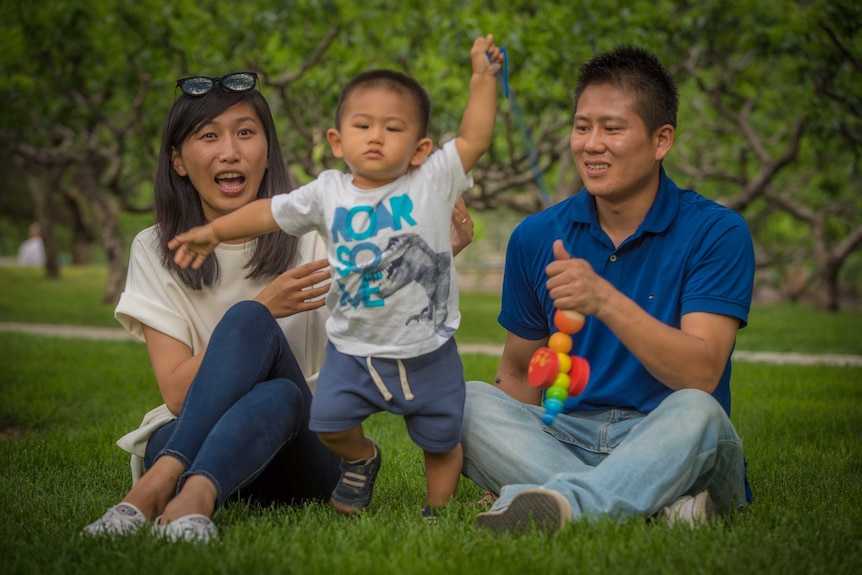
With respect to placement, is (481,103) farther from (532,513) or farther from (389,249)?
(532,513)

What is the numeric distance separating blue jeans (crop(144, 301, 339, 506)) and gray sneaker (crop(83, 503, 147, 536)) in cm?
17

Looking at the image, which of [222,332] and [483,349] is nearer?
[222,332]

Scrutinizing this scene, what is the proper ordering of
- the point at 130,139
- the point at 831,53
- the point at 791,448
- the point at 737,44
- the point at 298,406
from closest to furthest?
the point at 298,406 → the point at 791,448 → the point at 831,53 → the point at 737,44 → the point at 130,139

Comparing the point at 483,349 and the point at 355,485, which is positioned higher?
the point at 355,485

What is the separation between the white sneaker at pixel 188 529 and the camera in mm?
2961

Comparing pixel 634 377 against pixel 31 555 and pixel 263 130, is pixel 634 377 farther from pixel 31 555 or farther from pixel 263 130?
pixel 31 555

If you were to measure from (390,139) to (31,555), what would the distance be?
1683 mm

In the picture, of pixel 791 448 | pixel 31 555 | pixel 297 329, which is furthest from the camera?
pixel 791 448

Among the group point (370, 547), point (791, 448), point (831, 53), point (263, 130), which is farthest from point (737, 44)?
point (370, 547)

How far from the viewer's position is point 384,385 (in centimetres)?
312

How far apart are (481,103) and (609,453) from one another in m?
1.33

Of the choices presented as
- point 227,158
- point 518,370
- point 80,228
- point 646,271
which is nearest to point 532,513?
point 518,370

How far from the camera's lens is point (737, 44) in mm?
12961

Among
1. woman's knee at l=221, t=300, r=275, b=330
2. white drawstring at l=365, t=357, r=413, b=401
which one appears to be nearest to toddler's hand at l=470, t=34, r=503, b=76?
white drawstring at l=365, t=357, r=413, b=401
